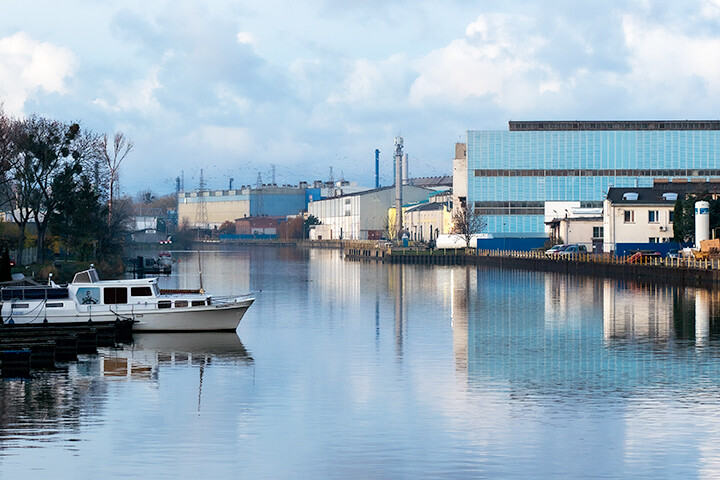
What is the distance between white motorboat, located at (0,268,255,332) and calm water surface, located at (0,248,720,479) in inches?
31.4

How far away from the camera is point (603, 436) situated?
26.7 meters

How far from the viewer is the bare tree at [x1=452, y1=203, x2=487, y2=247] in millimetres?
163175

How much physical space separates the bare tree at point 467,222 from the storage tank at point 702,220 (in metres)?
62.2

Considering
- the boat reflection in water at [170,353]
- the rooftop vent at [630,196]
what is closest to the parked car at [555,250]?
the rooftop vent at [630,196]

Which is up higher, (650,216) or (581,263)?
(650,216)

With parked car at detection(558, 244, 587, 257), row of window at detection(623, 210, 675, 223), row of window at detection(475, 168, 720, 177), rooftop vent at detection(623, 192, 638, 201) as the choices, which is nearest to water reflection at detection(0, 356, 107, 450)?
row of window at detection(623, 210, 675, 223)

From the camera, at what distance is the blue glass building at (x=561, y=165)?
170 metres

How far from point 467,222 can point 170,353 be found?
122 meters

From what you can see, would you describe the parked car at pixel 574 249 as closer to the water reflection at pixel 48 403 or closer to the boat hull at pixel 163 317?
the boat hull at pixel 163 317

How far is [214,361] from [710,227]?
70632 millimetres

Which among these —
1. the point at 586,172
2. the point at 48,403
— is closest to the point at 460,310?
the point at 48,403

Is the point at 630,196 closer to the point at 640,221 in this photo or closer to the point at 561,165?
the point at 640,221

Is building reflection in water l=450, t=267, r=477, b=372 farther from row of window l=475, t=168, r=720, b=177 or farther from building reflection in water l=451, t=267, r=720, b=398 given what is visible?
row of window l=475, t=168, r=720, b=177

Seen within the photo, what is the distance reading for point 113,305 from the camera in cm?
4819
